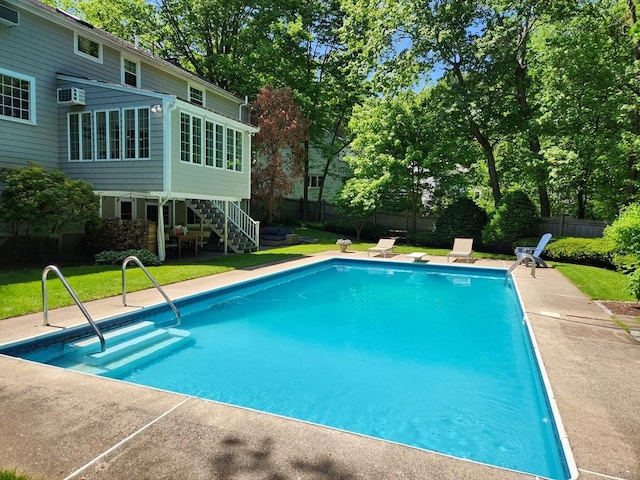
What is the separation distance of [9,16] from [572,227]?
2058 centimetres

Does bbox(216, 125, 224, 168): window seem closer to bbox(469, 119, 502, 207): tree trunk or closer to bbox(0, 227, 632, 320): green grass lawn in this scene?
bbox(0, 227, 632, 320): green grass lawn

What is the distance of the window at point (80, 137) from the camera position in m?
13.0

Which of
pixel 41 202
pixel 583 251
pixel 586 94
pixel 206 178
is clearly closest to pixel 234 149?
pixel 206 178

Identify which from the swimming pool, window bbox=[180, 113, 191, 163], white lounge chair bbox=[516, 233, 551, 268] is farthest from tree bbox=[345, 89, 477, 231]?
the swimming pool

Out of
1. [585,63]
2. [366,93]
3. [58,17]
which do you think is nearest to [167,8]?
[366,93]

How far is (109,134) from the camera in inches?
497

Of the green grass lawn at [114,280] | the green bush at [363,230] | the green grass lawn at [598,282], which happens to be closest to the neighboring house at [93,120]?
the green grass lawn at [114,280]

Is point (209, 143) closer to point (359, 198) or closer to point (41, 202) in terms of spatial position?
point (41, 202)

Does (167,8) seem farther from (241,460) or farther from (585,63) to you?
(241,460)

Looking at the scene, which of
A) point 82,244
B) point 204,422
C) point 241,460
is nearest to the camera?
point 241,460

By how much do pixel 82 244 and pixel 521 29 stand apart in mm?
18500

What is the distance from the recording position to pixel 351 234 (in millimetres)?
25516

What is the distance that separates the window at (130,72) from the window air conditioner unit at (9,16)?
3.80m

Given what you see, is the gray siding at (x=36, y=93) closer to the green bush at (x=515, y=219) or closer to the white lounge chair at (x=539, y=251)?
the white lounge chair at (x=539, y=251)
